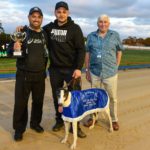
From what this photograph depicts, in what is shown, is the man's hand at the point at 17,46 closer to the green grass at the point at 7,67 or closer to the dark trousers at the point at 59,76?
the dark trousers at the point at 59,76

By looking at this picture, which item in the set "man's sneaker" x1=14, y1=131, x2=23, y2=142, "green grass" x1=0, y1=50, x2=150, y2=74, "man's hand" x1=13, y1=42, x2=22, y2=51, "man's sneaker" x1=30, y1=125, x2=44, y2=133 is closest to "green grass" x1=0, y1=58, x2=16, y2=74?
"green grass" x1=0, y1=50, x2=150, y2=74

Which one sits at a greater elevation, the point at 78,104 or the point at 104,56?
the point at 104,56

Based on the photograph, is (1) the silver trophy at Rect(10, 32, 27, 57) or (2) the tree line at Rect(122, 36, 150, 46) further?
(2) the tree line at Rect(122, 36, 150, 46)

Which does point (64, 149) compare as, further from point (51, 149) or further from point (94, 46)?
point (94, 46)

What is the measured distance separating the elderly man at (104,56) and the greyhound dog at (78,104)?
12.5 inches

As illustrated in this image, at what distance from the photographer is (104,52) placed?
22.8 ft

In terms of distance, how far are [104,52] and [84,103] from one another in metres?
1.08

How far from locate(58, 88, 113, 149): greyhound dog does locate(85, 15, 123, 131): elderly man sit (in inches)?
12.5

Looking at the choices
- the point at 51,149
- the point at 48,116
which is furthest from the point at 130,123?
the point at 51,149

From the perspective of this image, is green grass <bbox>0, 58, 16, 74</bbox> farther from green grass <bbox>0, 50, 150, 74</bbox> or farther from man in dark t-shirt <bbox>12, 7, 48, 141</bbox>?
man in dark t-shirt <bbox>12, 7, 48, 141</bbox>

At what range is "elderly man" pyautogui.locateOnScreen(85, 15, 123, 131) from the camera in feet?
22.7

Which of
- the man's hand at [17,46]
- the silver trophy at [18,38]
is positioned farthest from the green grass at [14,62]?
the man's hand at [17,46]

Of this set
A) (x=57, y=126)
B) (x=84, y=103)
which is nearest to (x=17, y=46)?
(x=84, y=103)

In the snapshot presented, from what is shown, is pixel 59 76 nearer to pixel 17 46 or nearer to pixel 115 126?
pixel 17 46
